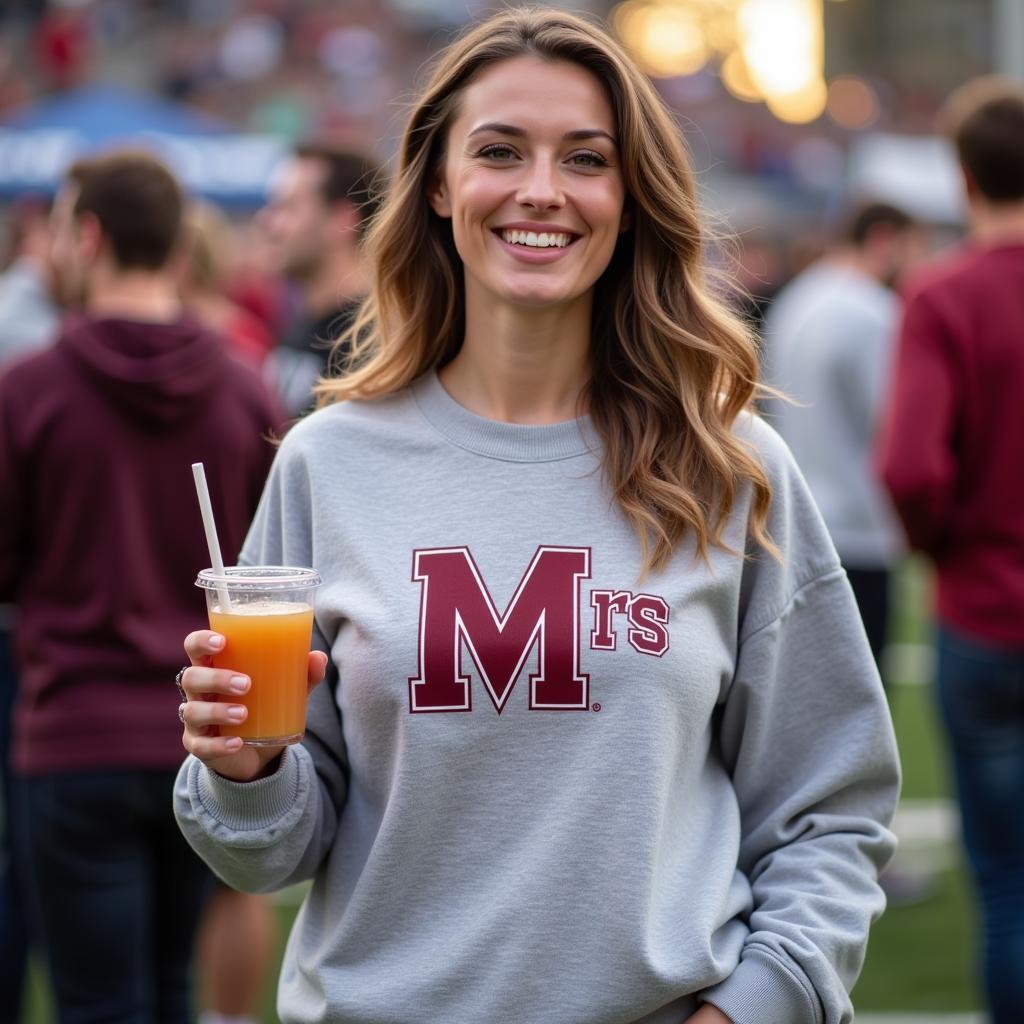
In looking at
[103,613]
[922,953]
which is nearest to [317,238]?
[103,613]

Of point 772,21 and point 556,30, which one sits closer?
point 556,30

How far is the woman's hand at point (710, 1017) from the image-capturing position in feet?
7.49

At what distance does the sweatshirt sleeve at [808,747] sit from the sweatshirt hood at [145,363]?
182 cm

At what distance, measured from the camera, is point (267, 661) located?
86.3 inches

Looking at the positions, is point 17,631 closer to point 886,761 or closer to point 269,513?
point 269,513

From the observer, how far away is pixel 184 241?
4.26 metres

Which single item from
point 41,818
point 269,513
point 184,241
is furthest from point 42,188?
point 269,513

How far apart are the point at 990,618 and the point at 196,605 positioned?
2.05 m

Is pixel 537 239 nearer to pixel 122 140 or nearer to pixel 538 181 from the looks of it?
pixel 538 181

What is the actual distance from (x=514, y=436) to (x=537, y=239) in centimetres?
29

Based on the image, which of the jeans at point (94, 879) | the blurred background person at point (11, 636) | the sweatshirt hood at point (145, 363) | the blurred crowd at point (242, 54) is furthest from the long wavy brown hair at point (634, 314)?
the blurred crowd at point (242, 54)

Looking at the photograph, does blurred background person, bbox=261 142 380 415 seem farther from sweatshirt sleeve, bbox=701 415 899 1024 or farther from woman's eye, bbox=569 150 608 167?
sweatshirt sleeve, bbox=701 415 899 1024

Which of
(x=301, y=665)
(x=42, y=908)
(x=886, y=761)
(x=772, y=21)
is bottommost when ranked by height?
(x=42, y=908)

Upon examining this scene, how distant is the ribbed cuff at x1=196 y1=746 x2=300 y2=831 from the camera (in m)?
2.32
